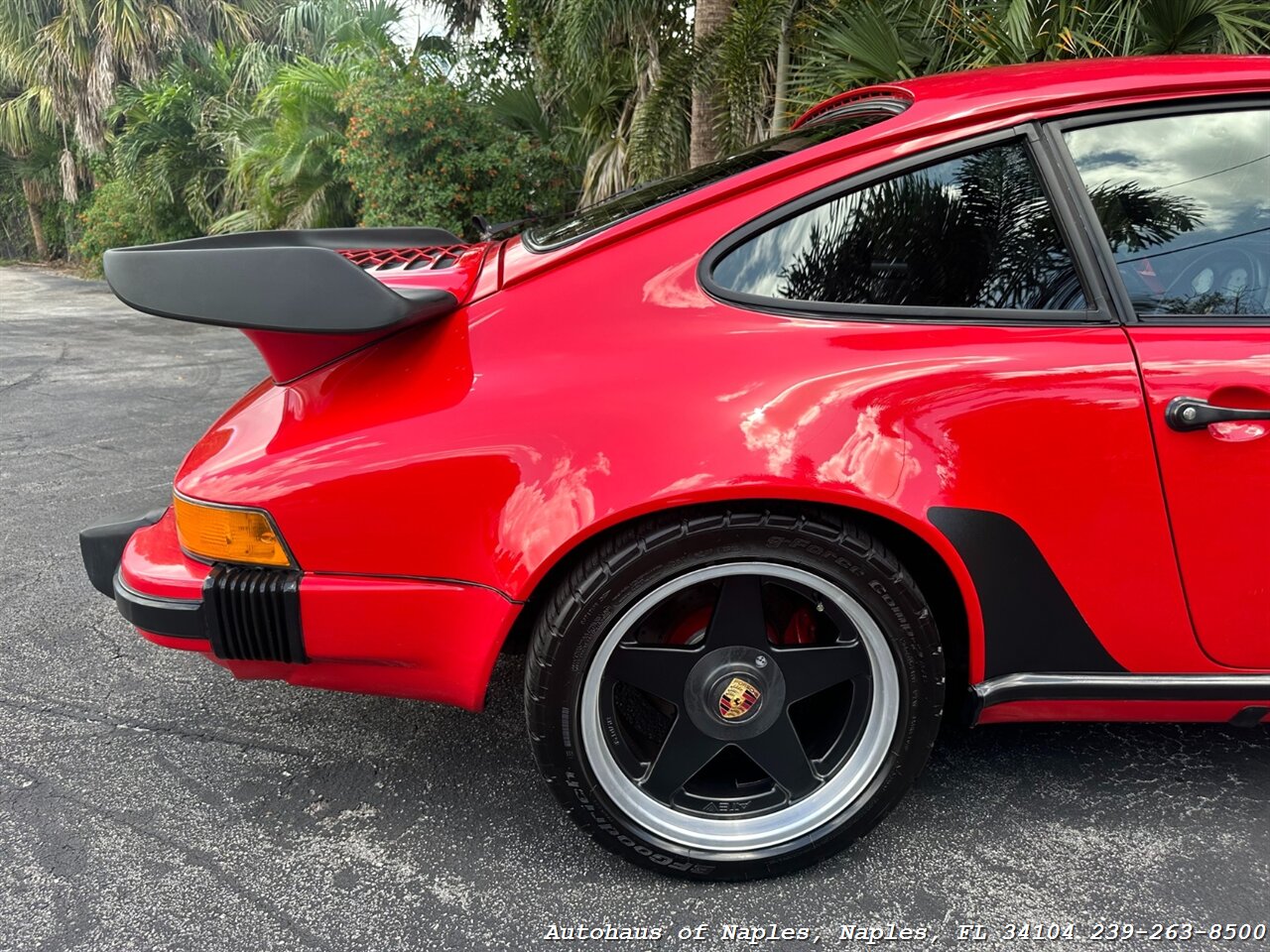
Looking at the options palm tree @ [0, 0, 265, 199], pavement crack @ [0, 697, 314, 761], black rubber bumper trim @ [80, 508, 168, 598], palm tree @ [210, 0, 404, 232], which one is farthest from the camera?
palm tree @ [0, 0, 265, 199]

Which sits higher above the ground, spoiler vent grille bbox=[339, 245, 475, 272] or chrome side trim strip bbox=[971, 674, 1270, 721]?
spoiler vent grille bbox=[339, 245, 475, 272]

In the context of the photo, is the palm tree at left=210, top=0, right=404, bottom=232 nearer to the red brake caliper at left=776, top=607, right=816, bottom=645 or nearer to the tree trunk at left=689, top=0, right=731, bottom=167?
the tree trunk at left=689, top=0, right=731, bottom=167

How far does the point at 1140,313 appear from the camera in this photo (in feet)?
5.44

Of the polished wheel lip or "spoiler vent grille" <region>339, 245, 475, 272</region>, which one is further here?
"spoiler vent grille" <region>339, 245, 475, 272</region>

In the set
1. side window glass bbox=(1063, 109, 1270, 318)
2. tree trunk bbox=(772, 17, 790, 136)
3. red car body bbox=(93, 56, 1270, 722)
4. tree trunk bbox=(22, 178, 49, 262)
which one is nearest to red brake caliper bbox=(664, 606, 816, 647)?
red car body bbox=(93, 56, 1270, 722)

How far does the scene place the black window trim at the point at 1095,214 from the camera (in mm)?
1655

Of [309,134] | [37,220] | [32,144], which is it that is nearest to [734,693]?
[309,134]

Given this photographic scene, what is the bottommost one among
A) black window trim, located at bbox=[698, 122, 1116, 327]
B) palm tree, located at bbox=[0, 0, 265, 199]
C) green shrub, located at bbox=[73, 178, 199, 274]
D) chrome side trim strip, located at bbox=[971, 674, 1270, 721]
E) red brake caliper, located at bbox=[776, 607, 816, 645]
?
chrome side trim strip, located at bbox=[971, 674, 1270, 721]

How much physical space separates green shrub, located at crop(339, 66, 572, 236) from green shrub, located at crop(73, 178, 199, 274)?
25.7ft

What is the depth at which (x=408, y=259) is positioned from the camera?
206 cm

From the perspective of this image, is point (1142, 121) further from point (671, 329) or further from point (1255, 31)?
point (1255, 31)

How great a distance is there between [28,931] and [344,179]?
34.1 feet

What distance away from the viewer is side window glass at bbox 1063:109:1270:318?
1686 millimetres

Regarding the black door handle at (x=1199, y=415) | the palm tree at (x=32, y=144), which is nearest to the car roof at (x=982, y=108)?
the black door handle at (x=1199, y=415)
